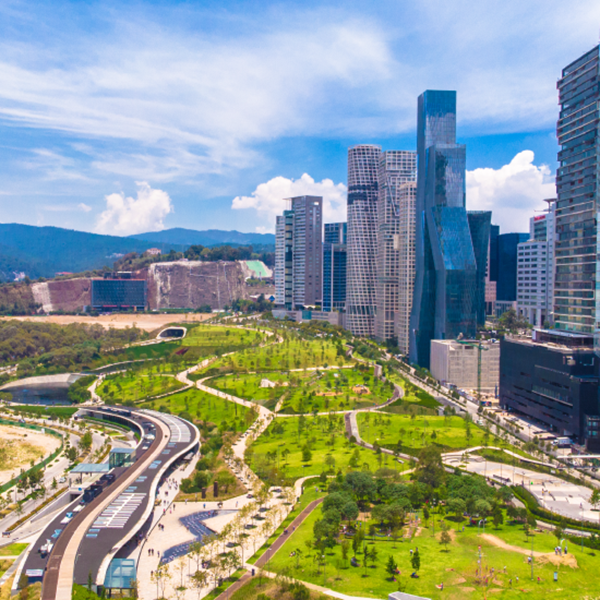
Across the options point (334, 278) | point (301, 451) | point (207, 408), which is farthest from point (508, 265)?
point (301, 451)

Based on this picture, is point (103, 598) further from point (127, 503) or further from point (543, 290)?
point (543, 290)

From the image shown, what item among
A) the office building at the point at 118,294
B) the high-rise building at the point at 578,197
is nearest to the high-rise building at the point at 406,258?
the high-rise building at the point at 578,197

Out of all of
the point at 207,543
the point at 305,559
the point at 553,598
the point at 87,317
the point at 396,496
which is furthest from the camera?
the point at 87,317

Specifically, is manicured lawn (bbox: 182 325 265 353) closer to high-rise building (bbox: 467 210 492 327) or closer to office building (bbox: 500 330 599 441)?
high-rise building (bbox: 467 210 492 327)

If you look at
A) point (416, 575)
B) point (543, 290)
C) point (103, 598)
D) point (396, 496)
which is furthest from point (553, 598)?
point (543, 290)

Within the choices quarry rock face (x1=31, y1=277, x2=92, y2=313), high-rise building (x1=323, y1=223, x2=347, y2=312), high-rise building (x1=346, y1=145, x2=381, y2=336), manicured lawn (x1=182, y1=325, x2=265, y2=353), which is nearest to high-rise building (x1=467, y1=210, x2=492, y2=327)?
high-rise building (x1=346, y1=145, x2=381, y2=336)

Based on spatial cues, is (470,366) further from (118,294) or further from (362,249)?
(118,294)

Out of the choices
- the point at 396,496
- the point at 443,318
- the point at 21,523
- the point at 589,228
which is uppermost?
the point at 589,228
